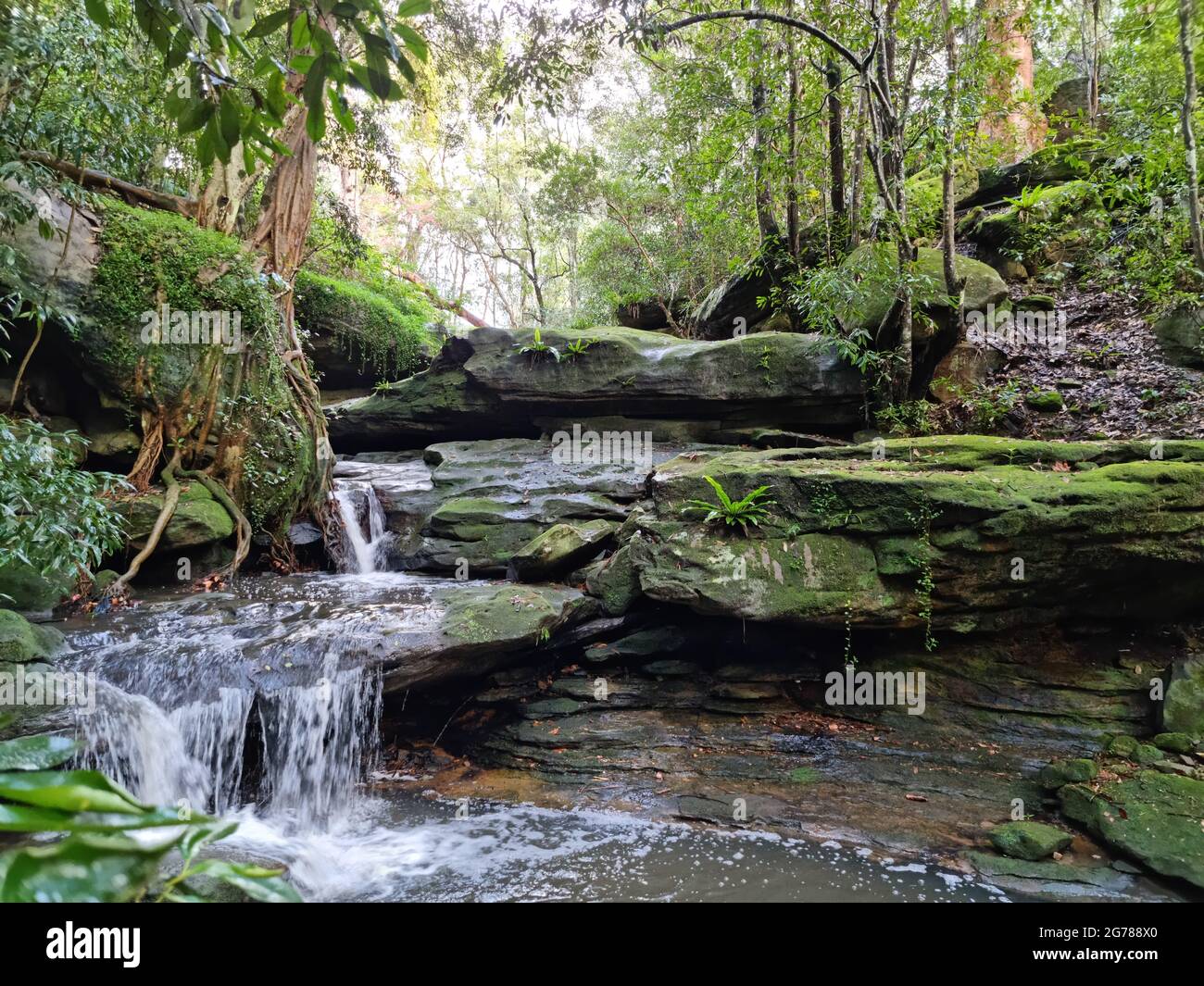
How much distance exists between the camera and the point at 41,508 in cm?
424

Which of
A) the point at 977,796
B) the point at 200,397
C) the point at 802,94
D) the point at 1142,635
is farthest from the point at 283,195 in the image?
the point at 1142,635

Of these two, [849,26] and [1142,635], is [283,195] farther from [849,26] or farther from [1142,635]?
Result: [1142,635]

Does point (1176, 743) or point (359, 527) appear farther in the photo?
point (359, 527)

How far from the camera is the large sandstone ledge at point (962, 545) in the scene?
16.8ft

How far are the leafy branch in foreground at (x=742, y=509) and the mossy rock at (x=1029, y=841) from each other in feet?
9.36

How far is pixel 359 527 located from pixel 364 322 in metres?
6.21

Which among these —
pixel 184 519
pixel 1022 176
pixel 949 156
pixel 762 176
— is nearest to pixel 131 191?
pixel 184 519

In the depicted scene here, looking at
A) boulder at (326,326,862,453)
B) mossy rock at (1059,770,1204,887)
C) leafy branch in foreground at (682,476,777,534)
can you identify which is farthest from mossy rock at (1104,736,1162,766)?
boulder at (326,326,862,453)

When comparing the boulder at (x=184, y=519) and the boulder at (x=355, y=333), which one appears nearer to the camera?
the boulder at (x=184, y=519)

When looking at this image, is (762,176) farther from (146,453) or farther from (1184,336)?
(146,453)

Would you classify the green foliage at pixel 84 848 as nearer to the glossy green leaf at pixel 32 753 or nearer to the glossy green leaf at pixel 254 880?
the glossy green leaf at pixel 254 880

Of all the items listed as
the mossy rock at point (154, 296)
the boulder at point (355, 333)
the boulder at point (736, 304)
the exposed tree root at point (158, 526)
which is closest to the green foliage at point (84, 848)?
the exposed tree root at point (158, 526)

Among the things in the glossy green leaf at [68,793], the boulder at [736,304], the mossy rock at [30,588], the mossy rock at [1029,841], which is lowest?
the mossy rock at [1029,841]

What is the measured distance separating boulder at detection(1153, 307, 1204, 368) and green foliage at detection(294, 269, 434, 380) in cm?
1274
